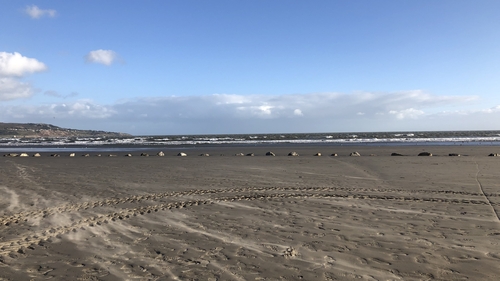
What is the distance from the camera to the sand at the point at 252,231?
4.55m

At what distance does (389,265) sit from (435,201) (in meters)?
5.60

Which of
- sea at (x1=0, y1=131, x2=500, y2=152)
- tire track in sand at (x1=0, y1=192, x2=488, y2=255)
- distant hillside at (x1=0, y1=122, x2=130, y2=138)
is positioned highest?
distant hillside at (x1=0, y1=122, x2=130, y2=138)

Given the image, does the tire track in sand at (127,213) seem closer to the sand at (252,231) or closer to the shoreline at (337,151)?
the sand at (252,231)

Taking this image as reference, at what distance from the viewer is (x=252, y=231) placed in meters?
6.38

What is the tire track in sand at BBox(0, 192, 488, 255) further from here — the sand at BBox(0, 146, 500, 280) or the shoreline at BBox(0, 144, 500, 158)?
the shoreline at BBox(0, 144, 500, 158)

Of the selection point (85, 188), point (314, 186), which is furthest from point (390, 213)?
point (85, 188)

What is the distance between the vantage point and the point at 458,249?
5234 millimetres

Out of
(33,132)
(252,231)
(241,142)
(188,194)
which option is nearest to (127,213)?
(188,194)

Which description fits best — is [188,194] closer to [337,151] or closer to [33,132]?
[337,151]

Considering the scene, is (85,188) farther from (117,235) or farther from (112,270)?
(112,270)

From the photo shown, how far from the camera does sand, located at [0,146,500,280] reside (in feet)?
14.9

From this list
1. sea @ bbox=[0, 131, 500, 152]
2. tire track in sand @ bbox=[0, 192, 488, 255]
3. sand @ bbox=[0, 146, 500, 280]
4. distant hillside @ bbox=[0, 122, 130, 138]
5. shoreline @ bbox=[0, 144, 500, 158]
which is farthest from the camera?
distant hillside @ bbox=[0, 122, 130, 138]

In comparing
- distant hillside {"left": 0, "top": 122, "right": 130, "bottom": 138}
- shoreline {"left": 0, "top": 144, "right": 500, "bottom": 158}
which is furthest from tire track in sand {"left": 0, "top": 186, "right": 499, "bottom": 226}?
distant hillside {"left": 0, "top": 122, "right": 130, "bottom": 138}

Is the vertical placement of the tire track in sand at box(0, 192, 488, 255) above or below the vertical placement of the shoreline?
below
